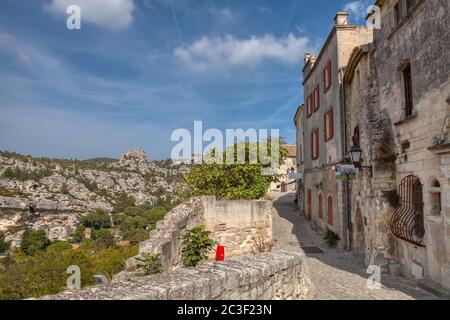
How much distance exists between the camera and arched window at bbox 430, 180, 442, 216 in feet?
24.8

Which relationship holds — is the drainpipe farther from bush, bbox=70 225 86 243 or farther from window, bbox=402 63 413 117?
bush, bbox=70 225 86 243

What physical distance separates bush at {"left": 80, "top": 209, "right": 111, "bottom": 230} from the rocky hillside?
1957 mm

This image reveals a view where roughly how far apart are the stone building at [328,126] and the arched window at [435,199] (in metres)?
6.09

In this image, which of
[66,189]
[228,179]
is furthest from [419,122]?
[66,189]

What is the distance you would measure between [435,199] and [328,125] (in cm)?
900

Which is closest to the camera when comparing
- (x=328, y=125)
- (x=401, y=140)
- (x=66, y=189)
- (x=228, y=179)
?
(x=401, y=140)

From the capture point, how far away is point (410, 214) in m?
8.68

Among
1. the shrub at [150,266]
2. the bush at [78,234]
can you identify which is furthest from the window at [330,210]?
the bush at [78,234]

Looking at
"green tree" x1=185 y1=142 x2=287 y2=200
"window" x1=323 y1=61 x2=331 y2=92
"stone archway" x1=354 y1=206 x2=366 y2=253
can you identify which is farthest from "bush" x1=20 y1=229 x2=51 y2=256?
"stone archway" x1=354 y1=206 x2=366 y2=253

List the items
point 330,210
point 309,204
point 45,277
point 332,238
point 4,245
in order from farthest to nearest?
point 4,245
point 309,204
point 330,210
point 332,238
point 45,277

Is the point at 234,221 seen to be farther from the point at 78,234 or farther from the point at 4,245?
the point at 78,234
